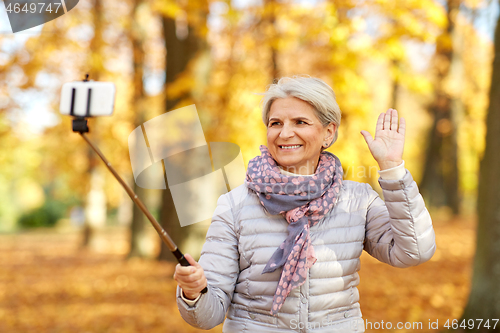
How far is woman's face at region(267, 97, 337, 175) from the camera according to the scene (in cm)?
208

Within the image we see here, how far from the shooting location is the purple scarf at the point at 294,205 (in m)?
1.95

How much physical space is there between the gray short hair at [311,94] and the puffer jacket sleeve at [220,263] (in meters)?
0.57

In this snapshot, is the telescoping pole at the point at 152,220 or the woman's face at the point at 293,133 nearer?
the telescoping pole at the point at 152,220

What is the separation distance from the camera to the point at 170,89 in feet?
23.7

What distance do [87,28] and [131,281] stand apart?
17.5 ft

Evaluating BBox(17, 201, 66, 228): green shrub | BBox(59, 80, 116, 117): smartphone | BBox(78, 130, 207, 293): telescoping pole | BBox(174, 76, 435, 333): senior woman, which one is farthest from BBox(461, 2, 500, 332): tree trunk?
BBox(17, 201, 66, 228): green shrub

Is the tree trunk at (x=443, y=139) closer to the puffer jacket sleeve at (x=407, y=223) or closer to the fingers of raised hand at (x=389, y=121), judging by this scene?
the fingers of raised hand at (x=389, y=121)

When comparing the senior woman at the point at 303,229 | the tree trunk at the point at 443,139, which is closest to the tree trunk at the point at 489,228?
the senior woman at the point at 303,229

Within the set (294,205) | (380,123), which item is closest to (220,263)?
(294,205)

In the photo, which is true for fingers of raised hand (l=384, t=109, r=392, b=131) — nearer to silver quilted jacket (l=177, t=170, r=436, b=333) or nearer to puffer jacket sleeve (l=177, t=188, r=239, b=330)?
silver quilted jacket (l=177, t=170, r=436, b=333)

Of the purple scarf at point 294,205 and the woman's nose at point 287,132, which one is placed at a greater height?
the woman's nose at point 287,132

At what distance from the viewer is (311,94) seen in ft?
6.74

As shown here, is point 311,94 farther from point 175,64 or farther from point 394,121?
point 175,64

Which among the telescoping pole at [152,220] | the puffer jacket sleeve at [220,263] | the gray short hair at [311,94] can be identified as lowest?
the puffer jacket sleeve at [220,263]
